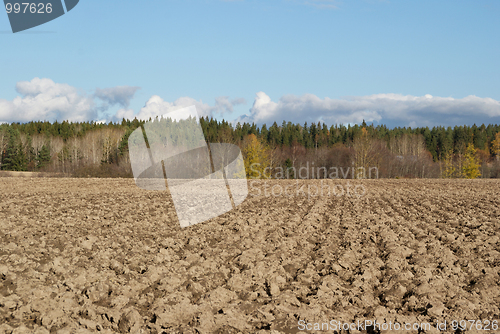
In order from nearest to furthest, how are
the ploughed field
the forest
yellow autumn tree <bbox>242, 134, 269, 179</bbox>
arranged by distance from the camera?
the ploughed field → yellow autumn tree <bbox>242, 134, 269, 179</bbox> → the forest

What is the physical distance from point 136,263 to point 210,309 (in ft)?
9.61

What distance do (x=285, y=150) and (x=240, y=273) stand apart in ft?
265

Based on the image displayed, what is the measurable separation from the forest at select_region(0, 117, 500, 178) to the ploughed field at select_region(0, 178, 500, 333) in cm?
3597

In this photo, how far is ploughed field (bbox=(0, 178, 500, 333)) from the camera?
18.6 ft

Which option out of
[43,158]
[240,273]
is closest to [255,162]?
[240,273]

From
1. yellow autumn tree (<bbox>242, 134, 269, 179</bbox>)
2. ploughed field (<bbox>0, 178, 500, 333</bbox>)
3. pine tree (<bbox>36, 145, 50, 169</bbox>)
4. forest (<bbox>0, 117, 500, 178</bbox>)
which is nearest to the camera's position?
ploughed field (<bbox>0, 178, 500, 333</bbox>)

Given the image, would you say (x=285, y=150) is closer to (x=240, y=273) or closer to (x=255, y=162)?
(x=255, y=162)

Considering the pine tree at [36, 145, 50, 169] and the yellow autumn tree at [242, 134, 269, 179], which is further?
the pine tree at [36, 145, 50, 169]

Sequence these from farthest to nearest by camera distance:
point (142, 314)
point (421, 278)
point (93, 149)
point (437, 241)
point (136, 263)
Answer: point (93, 149), point (437, 241), point (136, 263), point (421, 278), point (142, 314)

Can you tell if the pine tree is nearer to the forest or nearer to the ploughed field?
the forest

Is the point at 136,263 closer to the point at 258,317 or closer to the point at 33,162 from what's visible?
the point at 258,317

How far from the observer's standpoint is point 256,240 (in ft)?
34.0

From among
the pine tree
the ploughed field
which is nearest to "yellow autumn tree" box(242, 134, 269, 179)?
the ploughed field

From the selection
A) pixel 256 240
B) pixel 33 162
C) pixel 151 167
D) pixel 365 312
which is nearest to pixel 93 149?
pixel 33 162
